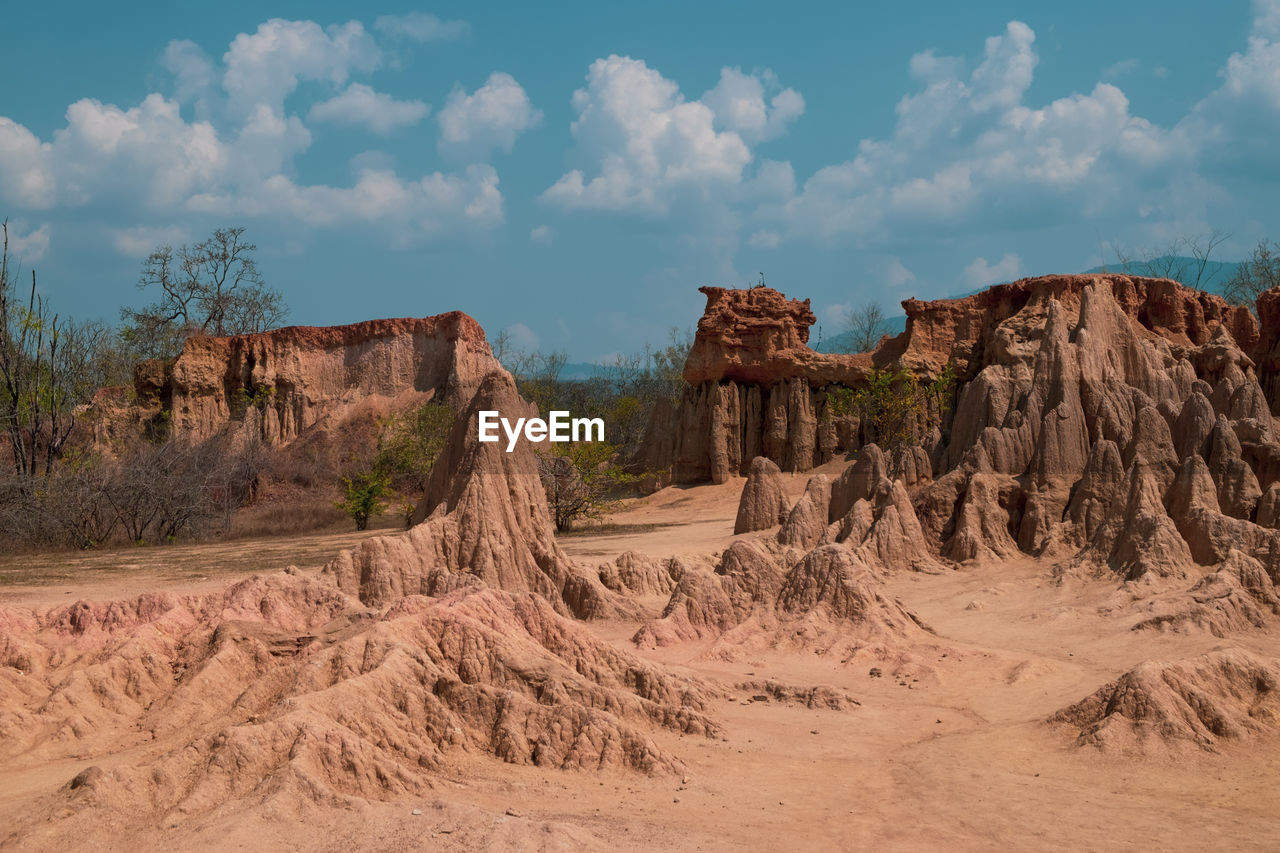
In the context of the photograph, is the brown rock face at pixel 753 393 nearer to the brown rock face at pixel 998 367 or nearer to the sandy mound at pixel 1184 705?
the brown rock face at pixel 998 367

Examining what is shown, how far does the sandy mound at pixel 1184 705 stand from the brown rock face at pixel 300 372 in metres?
30.3

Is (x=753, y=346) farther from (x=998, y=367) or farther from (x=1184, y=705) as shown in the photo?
(x=1184, y=705)

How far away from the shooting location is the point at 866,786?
273 inches

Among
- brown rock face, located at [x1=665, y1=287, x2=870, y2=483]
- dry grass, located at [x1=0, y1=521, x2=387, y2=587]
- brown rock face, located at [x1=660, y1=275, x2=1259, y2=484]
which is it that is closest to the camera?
dry grass, located at [x1=0, y1=521, x2=387, y2=587]

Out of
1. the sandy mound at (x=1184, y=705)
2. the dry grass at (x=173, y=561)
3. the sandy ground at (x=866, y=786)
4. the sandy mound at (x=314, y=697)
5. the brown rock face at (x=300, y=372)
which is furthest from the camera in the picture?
the brown rock face at (x=300, y=372)

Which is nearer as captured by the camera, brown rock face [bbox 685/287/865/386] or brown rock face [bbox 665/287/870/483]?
brown rock face [bbox 665/287/870/483]

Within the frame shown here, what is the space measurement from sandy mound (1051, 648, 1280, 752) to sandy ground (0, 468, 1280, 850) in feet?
0.48

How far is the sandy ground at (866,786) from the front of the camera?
5473 millimetres

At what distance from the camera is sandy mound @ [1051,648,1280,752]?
750 cm

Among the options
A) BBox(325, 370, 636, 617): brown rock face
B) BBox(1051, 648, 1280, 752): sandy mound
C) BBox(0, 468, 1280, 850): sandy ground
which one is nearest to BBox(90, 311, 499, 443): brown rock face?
BBox(325, 370, 636, 617): brown rock face

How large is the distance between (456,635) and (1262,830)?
5.21m

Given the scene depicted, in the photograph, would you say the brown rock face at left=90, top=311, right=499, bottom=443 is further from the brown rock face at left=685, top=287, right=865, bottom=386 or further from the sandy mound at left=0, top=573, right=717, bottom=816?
the sandy mound at left=0, top=573, right=717, bottom=816

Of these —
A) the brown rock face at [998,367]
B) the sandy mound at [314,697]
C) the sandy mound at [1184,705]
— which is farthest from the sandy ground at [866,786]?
the brown rock face at [998,367]

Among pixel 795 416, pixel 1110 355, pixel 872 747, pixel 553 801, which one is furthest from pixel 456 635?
pixel 795 416
